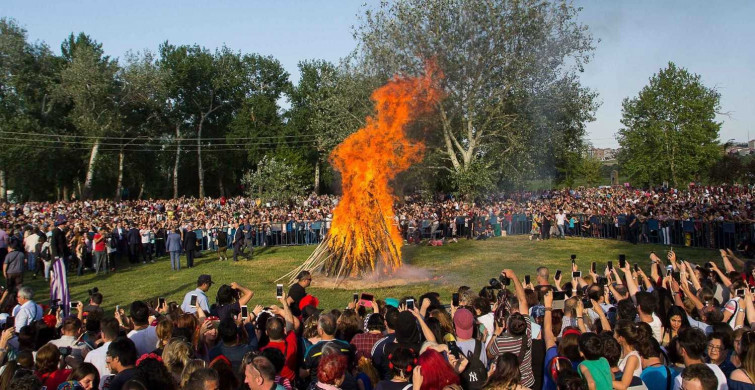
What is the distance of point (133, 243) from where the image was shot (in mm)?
24750

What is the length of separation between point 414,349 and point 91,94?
50.6 metres

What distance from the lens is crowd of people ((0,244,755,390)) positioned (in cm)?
484

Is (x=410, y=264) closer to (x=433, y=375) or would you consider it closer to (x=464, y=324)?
(x=464, y=324)

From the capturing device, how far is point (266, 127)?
64.9 meters

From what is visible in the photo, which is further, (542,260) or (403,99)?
(542,260)

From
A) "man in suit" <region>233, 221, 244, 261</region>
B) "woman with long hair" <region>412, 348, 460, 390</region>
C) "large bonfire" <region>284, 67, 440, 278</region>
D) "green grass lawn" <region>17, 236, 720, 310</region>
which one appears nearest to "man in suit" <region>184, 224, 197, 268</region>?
"green grass lawn" <region>17, 236, 720, 310</region>

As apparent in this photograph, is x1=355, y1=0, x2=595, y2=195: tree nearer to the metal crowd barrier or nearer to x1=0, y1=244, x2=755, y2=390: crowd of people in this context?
the metal crowd barrier

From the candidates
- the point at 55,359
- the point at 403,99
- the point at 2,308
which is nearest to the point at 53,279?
the point at 2,308

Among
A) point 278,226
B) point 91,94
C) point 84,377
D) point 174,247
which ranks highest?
point 91,94

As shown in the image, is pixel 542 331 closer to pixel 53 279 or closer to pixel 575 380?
pixel 575 380

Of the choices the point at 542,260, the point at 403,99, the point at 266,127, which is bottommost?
the point at 542,260

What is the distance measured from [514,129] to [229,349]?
3329 centimetres

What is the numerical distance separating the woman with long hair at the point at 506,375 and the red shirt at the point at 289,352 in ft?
7.14

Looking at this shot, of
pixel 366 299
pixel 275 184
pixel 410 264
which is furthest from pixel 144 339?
pixel 275 184
